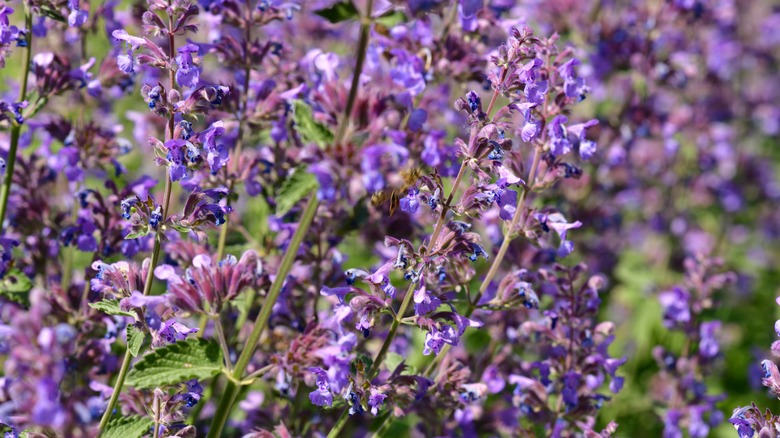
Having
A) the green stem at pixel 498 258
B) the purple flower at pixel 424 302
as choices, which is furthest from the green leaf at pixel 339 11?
the green stem at pixel 498 258

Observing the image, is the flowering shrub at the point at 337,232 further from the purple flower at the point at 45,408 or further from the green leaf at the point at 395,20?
the green leaf at the point at 395,20

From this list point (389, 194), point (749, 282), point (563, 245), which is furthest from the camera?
point (749, 282)

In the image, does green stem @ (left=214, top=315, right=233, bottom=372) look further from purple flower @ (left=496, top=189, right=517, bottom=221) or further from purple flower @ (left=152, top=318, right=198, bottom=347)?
purple flower @ (left=496, top=189, right=517, bottom=221)

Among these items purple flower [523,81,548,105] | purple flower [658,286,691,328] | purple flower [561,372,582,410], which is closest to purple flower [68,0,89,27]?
purple flower [523,81,548,105]

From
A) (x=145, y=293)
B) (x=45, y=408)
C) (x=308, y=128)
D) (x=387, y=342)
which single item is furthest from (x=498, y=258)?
(x=45, y=408)

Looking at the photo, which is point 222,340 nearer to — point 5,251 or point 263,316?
point 263,316

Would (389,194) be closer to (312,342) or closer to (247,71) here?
(312,342)

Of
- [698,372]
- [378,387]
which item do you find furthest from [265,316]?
[698,372]
